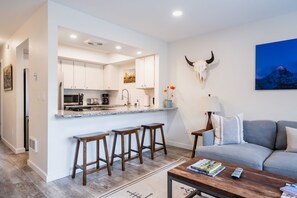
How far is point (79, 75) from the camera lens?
534cm

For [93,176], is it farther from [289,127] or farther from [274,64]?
[274,64]

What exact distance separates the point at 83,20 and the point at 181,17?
5.32 feet

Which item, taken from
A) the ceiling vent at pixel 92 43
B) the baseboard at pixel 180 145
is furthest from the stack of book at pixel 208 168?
the ceiling vent at pixel 92 43

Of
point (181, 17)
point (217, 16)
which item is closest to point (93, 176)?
point (181, 17)

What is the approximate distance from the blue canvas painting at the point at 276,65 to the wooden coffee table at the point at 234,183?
1.89 meters

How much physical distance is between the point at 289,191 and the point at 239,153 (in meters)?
1.05

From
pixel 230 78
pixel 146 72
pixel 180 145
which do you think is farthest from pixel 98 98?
pixel 230 78

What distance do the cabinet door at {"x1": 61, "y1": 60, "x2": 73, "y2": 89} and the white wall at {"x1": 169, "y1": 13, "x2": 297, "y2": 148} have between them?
2846 millimetres

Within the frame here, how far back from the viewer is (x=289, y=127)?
264cm

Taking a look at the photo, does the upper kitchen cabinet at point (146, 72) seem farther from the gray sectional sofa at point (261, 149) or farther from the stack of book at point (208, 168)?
the stack of book at point (208, 168)

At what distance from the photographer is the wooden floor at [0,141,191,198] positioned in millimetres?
2266

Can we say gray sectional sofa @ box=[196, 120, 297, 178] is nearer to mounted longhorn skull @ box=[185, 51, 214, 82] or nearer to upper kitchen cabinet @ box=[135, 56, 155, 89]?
mounted longhorn skull @ box=[185, 51, 214, 82]

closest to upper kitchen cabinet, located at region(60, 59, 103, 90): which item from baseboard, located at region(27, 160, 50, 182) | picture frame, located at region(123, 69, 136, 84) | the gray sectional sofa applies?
picture frame, located at region(123, 69, 136, 84)

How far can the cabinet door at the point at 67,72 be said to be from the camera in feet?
16.6
